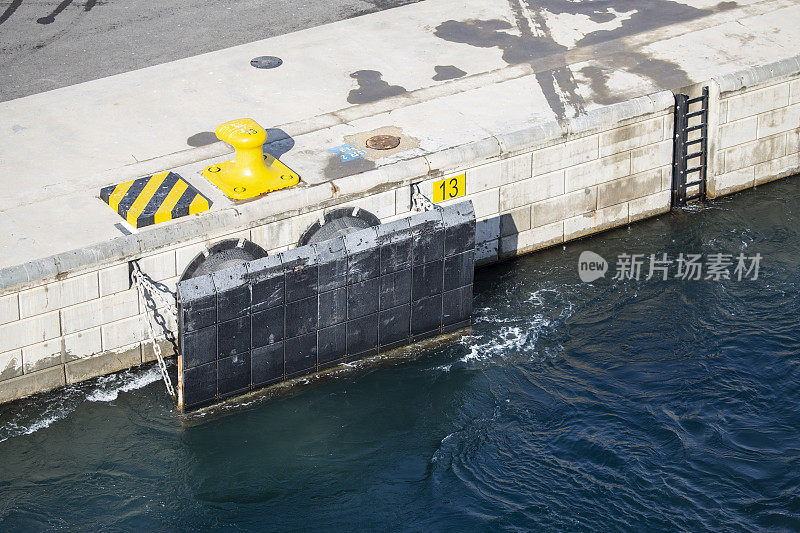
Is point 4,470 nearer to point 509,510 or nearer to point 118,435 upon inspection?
point 118,435

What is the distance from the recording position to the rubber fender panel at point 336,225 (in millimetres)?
14992

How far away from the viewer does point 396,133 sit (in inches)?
653

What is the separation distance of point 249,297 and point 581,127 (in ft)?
20.1

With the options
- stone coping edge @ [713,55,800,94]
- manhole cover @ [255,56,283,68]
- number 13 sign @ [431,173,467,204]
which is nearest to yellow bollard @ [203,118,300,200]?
number 13 sign @ [431,173,467,204]

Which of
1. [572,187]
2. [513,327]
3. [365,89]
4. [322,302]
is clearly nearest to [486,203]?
[572,187]

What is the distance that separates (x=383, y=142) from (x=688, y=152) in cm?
535

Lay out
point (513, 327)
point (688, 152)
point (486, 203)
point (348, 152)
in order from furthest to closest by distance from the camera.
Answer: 1. point (688, 152)
2. point (486, 203)
3. point (348, 152)
4. point (513, 327)

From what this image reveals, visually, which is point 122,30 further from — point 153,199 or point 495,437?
point 495,437

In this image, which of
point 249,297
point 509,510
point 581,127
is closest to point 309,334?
point 249,297

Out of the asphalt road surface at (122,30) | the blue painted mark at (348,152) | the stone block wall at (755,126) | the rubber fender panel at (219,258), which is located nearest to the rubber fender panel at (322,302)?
the rubber fender panel at (219,258)

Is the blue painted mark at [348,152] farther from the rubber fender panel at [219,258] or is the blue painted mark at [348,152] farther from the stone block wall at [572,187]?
the rubber fender panel at [219,258]

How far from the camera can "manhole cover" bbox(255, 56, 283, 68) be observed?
18.9 meters

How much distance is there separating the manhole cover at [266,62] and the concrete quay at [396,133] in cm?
13

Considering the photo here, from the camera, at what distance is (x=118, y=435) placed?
45.2 feet
